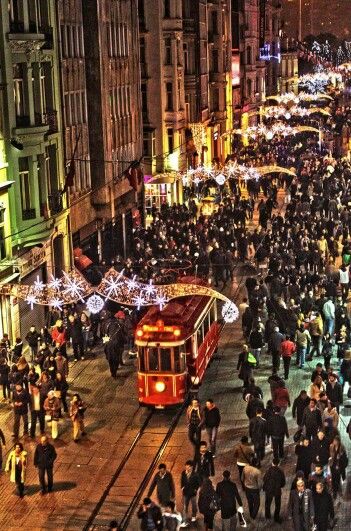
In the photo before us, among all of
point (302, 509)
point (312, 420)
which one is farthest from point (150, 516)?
point (312, 420)

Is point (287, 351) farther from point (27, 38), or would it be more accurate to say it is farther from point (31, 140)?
point (27, 38)

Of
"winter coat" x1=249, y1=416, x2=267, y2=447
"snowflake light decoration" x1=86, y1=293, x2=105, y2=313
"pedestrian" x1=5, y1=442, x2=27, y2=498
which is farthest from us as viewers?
"snowflake light decoration" x1=86, y1=293, x2=105, y2=313

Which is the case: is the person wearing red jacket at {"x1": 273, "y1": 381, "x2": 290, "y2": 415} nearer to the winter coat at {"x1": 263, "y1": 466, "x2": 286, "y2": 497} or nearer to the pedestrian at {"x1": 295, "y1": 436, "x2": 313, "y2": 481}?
the pedestrian at {"x1": 295, "y1": 436, "x2": 313, "y2": 481}

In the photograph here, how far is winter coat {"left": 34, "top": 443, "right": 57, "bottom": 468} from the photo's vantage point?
22.2m

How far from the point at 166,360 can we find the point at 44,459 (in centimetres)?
588

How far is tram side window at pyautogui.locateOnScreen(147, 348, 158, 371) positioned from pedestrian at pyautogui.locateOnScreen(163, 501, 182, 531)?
8355mm

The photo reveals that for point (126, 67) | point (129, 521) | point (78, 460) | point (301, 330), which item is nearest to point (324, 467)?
point (129, 521)

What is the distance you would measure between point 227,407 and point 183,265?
569 inches

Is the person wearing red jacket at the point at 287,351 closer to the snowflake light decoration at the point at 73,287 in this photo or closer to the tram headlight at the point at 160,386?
the tram headlight at the point at 160,386

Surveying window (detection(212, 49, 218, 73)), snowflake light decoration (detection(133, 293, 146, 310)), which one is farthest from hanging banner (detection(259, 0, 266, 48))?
snowflake light decoration (detection(133, 293, 146, 310))

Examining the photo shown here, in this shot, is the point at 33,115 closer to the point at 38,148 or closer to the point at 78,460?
the point at 38,148

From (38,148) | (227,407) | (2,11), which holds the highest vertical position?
(2,11)

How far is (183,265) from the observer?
1660 inches

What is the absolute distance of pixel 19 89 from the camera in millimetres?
36531
